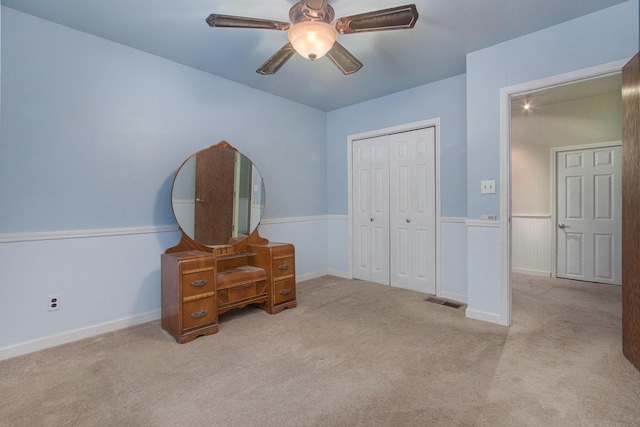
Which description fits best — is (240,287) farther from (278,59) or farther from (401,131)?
(401,131)

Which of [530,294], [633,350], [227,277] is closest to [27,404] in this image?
[227,277]

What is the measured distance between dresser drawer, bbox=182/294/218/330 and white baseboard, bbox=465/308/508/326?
2.32m

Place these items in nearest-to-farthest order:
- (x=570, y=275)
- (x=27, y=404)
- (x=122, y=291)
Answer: (x=27, y=404) < (x=122, y=291) < (x=570, y=275)

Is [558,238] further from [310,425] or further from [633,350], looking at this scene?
[310,425]

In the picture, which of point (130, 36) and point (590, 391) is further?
point (130, 36)

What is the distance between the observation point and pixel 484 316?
281 centimetres

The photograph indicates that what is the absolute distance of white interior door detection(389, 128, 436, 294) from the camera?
12.0 feet

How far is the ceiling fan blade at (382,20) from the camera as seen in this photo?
1.70 m

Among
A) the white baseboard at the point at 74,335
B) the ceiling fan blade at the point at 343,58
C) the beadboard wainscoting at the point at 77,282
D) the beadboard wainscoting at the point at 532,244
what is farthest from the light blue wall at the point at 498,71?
the white baseboard at the point at 74,335

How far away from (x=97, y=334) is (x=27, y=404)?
0.92 m

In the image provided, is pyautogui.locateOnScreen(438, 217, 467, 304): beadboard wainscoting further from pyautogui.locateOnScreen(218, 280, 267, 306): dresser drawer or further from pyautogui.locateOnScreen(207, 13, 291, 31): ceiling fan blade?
pyautogui.locateOnScreen(207, 13, 291, 31): ceiling fan blade

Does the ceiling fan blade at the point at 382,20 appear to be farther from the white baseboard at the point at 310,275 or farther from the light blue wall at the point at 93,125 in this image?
the white baseboard at the point at 310,275

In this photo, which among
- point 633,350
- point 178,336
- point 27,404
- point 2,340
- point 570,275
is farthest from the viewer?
point 570,275

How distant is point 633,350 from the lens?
6.56 feet
